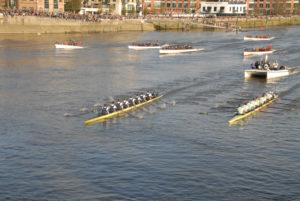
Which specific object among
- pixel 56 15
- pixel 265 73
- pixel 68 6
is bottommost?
pixel 265 73

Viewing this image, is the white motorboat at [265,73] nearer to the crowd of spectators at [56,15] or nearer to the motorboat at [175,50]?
the motorboat at [175,50]

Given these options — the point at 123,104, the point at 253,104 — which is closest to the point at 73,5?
the point at 123,104

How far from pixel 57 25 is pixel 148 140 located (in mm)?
101974

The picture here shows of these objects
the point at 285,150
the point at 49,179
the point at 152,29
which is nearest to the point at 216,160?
the point at 285,150

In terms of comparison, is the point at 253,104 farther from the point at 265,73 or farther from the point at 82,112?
the point at 265,73

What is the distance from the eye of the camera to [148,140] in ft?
133

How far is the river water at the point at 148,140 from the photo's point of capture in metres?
31.6

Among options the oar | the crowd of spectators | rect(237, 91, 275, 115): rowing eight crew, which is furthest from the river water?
the crowd of spectators

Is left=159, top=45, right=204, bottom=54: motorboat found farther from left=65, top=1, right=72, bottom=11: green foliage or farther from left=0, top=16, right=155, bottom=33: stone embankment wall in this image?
left=65, top=1, right=72, bottom=11: green foliage

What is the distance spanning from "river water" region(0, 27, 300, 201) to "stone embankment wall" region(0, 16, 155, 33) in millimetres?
52550

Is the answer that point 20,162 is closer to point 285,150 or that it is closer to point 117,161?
point 117,161

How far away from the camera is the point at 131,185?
31.9 m

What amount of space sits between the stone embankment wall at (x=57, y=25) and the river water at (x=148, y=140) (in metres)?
52.5

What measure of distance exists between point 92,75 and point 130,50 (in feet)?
112
